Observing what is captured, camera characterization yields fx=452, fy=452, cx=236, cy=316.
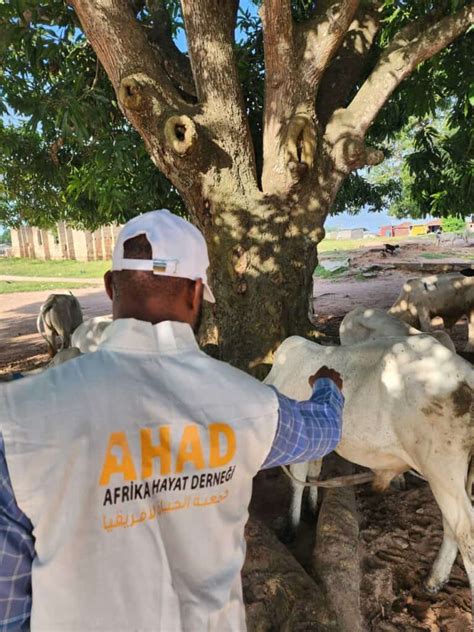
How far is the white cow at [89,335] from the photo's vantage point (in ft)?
16.7

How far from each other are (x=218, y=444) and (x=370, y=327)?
3176mm

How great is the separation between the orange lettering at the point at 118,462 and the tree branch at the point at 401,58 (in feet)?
12.9

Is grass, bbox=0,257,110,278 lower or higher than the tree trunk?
lower

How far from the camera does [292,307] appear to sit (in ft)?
14.3

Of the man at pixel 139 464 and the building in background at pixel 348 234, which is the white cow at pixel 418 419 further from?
the building in background at pixel 348 234

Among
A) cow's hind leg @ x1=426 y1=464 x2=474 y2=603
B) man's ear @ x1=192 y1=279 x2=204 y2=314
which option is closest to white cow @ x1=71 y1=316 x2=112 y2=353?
cow's hind leg @ x1=426 y1=464 x2=474 y2=603

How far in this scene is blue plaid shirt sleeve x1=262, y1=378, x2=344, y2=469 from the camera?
1.24 metres

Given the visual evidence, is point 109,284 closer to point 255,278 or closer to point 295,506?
point 295,506

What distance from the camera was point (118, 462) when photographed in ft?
3.19

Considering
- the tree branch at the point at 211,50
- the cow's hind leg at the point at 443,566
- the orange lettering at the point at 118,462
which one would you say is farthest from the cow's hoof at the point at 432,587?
the tree branch at the point at 211,50

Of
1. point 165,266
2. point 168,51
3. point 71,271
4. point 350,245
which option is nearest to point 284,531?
point 165,266

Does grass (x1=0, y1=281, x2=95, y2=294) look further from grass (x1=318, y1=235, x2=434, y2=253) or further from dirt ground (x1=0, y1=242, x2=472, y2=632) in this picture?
dirt ground (x1=0, y1=242, x2=472, y2=632)

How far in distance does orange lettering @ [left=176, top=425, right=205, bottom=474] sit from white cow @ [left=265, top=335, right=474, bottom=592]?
69.2 inches

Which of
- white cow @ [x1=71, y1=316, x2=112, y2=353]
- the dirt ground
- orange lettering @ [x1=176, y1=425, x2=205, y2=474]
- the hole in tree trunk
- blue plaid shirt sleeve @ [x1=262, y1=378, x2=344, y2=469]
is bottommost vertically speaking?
the dirt ground
